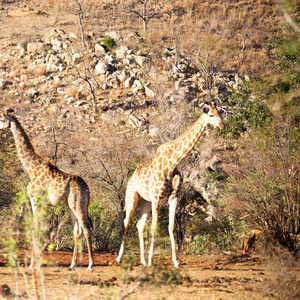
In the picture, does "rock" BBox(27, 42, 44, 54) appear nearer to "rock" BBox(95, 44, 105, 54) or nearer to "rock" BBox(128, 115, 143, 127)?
"rock" BBox(95, 44, 105, 54)

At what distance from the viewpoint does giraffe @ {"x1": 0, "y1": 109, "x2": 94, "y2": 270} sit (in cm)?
845

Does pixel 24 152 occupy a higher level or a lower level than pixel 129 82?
lower

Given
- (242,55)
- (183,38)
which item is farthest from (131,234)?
(242,55)

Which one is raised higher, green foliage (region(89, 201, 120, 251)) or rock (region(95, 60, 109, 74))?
rock (region(95, 60, 109, 74))

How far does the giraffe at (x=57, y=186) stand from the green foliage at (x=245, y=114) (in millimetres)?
9319

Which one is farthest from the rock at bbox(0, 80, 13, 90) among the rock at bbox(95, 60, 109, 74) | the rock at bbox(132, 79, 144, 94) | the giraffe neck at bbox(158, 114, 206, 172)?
the giraffe neck at bbox(158, 114, 206, 172)

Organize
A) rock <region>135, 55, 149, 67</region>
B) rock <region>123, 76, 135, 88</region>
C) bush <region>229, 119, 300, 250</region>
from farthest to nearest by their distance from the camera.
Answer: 1. rock <region>135, 55, 149, 67</region>
2. rock <region>123, 76, 135, 88</region>
3. bush <region>229, 119, 300, 250</region>

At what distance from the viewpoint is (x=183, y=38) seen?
39.2 m

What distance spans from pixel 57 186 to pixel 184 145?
277cm

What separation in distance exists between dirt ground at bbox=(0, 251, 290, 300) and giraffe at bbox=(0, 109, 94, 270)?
0.83 meters

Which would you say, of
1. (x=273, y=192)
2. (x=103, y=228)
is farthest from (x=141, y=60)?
(x=273, y=192)

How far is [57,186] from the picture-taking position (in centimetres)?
854

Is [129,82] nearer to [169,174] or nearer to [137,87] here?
[137,87]

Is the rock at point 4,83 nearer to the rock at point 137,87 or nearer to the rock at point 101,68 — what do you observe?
the rock at point 101,68
